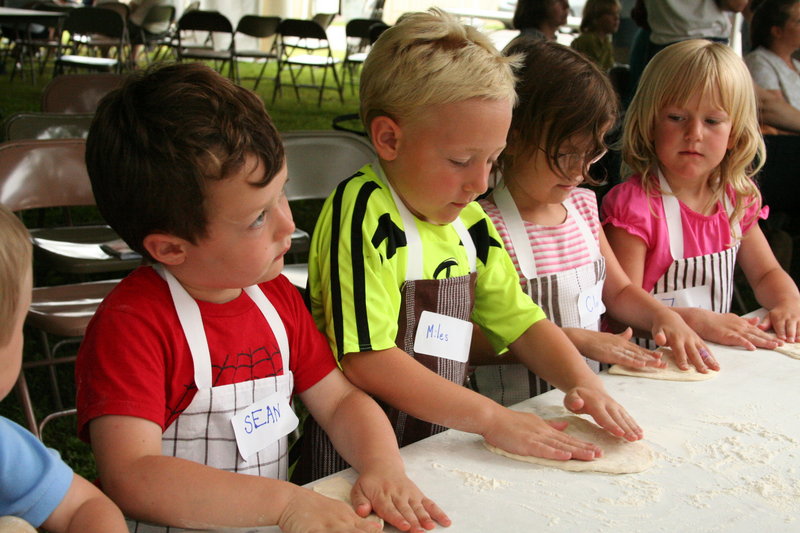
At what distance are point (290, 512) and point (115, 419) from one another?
259mm

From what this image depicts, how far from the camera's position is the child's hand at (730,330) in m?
1.69

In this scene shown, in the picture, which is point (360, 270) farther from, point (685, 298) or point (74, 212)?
point (74, 212)

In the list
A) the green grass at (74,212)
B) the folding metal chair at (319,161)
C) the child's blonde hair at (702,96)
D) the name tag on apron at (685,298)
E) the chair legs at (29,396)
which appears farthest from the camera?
the folding metal chair at (319,161)

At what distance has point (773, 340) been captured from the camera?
1699mm

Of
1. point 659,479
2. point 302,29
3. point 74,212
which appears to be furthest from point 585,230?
point 302,29

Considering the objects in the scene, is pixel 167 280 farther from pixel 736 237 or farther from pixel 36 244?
pixel 36 244

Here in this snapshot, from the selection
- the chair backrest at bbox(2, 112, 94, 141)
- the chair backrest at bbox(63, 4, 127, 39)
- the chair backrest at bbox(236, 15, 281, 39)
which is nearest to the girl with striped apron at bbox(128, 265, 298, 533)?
the chair backrest at bbox(2, 112, 94, 141)

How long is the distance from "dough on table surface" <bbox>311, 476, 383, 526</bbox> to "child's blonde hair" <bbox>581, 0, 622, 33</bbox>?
17.9 ft

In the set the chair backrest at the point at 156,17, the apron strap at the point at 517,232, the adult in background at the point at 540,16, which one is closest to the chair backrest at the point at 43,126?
the apron strap at the point at 517,232

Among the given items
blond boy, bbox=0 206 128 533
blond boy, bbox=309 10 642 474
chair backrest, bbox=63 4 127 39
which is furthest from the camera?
chair backrest, bbox=63 4 127 39

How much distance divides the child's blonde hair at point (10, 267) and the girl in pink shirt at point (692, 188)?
1.52 meters

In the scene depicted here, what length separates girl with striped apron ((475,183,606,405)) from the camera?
5.67 feet

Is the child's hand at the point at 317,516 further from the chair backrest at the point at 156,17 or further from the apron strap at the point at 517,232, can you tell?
the chair backrest at the point at 156,17

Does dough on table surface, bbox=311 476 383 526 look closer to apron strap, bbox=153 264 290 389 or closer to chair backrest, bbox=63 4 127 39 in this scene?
apron strap, bbox=153 264 290 389
